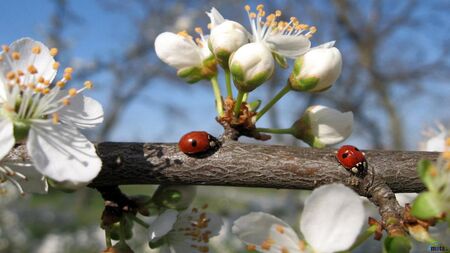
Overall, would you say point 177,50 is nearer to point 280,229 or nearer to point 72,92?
point 72,92

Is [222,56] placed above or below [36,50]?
above

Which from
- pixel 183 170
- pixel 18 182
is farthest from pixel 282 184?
pixel 18 182

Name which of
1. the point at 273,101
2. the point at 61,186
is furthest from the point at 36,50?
the point at 273,101

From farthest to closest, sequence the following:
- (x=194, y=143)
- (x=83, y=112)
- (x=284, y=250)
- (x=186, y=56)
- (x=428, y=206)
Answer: (x=186, y=56) → (x=83, y=112) → (x=194, y=143) → (x=284, y=250) → (x=428, y=206)

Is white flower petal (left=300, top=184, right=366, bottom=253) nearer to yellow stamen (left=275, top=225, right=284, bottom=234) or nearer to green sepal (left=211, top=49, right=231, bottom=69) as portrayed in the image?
yellow stamen (left=275, top=225, right=284, bottom=234)

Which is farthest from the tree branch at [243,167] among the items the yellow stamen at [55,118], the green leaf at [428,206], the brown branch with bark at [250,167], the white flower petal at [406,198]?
the white flower petal at [406,198]

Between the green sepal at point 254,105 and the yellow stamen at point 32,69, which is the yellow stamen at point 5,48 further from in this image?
the green sepal at point 254,105
